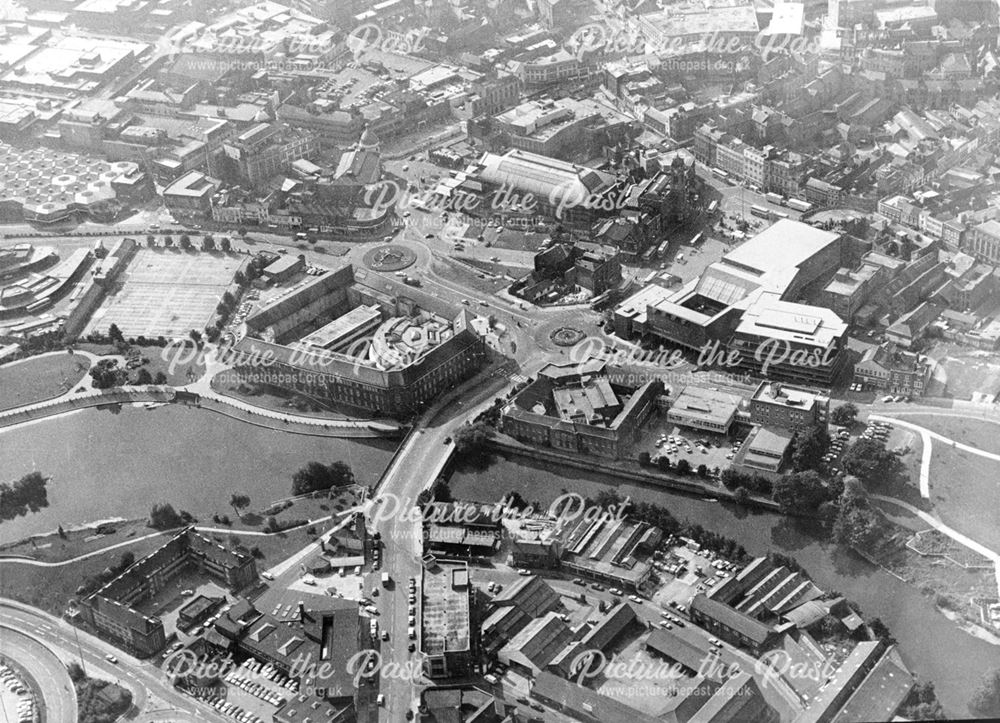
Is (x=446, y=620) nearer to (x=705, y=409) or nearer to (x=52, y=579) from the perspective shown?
(x=52, y=579)

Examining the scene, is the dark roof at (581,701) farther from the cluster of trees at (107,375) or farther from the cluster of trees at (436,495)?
the cluster of trees at (107,375)

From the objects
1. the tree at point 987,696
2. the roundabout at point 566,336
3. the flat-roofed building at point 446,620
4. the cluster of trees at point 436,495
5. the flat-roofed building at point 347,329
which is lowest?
the roundabout at point 566,336

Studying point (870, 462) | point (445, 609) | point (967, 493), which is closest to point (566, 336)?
point (870, 462)

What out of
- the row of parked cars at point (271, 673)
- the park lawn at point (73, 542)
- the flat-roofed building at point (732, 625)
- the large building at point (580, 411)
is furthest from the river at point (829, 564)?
the park lawn at point (73, 542)

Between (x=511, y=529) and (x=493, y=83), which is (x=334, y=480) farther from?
(x=493, y=83)

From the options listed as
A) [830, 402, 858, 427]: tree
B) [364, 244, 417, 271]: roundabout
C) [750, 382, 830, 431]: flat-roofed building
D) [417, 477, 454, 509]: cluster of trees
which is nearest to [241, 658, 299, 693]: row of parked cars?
[417, 477, 454, 509]: cluster of trees

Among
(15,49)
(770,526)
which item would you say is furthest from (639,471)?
(15,49)
